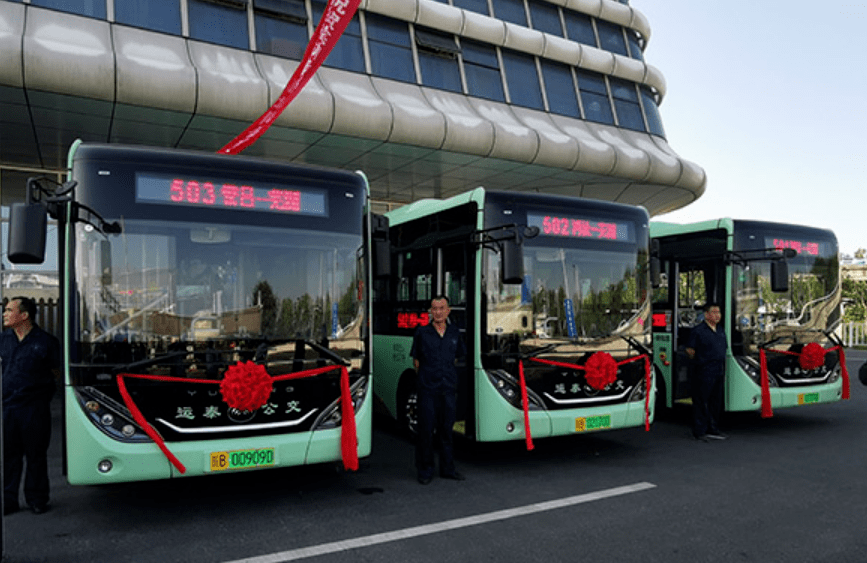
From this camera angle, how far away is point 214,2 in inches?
616

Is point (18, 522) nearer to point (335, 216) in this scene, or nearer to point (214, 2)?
point (335, 216)

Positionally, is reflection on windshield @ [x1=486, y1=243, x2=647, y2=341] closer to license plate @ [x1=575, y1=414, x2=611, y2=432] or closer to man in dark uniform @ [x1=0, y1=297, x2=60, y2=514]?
license plate @ [x1=575, y1=414, x2=611, y2=432]

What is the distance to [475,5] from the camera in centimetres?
2111

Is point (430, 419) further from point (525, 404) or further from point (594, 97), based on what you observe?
point (594, 97)

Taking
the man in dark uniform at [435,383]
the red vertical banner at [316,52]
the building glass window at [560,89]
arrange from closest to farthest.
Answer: the man in dark uniform at [435,383], the red vertical banner at [316,52], the building glass window at [560,89]

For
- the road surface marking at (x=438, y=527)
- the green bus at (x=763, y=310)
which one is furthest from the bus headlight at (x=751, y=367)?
the road surface marking at (x=438, y=527)

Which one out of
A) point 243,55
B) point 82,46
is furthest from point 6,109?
point 243,55

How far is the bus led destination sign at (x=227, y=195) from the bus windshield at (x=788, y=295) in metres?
5.88

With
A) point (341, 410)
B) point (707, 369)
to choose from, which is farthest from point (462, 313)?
point (707, 369)

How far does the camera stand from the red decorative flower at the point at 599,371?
7.14 meters

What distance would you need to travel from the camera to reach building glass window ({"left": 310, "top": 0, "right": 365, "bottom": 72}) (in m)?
17.1

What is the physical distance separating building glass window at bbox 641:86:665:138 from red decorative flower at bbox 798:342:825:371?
51.9 feet

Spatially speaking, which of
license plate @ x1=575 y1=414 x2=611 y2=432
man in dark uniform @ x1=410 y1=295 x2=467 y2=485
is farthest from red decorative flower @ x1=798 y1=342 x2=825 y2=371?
man in dark uniform @ x1=410 y1=295 x2=467 y2=485

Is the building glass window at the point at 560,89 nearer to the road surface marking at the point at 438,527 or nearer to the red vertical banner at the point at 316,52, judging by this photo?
the red vertical banner at the point at 316,52
